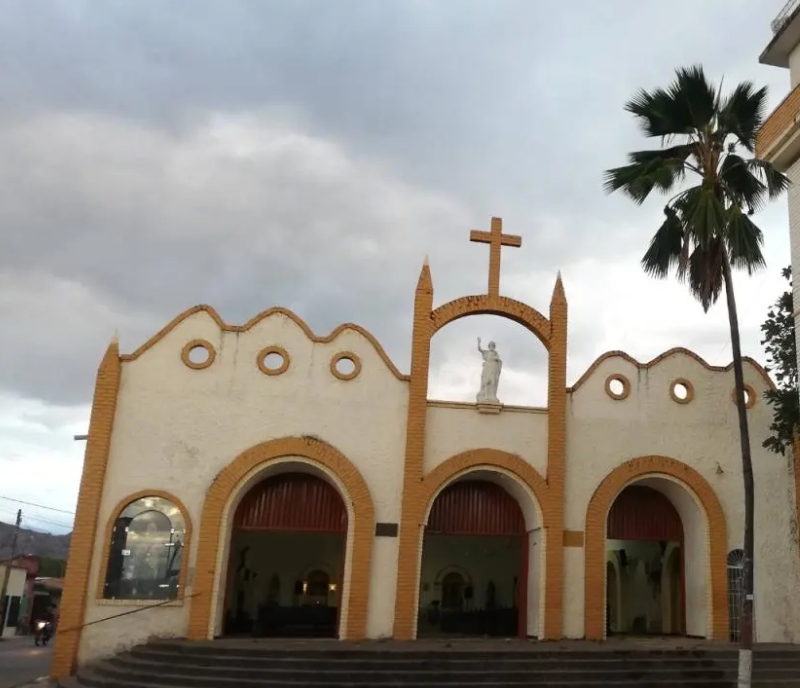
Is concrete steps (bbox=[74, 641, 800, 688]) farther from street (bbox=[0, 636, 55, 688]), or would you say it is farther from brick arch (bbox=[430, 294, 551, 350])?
brick arch (bbox=[430, 294, 551, 350])

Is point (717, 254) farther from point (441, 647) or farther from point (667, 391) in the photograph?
point (441, 647)

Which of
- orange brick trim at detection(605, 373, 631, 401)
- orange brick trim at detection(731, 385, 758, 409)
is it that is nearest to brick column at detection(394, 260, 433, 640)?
orange brick trim at detection(605, 373, 631, 401)

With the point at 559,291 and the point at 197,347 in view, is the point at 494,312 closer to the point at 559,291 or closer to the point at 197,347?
the point at 559,291

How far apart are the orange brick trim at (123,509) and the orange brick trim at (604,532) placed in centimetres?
844

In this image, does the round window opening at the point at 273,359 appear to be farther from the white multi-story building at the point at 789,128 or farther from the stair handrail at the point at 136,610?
the white multi-story building at the point at 789,128

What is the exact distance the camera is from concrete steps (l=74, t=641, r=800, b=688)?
1320 cm

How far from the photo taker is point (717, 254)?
14.5 metres

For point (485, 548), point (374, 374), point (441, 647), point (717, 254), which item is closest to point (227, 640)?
point (441, 647)

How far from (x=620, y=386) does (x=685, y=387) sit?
1.58 metres

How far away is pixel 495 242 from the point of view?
1838 centimetres

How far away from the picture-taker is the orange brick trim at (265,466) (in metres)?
15.7

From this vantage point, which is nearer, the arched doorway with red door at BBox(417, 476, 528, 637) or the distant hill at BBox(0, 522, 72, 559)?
the arched doorway with red door at BBox(417, 476, 528, 637)

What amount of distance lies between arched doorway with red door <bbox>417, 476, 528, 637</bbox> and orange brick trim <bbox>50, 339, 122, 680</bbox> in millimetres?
7175

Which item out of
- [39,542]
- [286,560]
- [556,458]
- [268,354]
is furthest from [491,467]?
[39,542]
